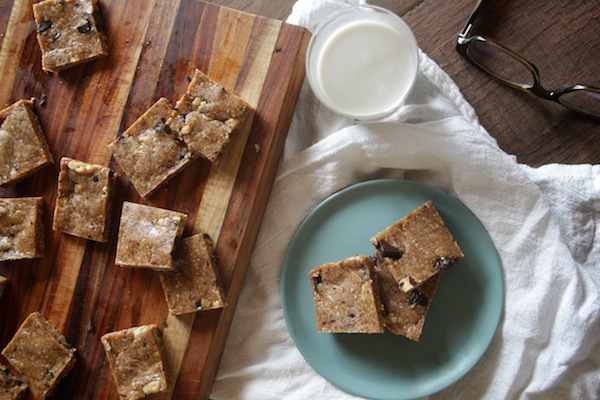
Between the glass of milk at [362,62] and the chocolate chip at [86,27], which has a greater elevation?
the chocolate chip at [86,27]

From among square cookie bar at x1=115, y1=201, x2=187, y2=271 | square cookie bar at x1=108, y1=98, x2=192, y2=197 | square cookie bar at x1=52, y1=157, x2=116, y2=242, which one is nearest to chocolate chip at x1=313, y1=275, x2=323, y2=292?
square cookie bar at x1=115, y1=201, x2=187, y2=271

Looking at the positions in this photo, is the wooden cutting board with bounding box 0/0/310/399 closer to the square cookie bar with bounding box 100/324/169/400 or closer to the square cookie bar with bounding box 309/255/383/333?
the square cookie bar with bounding box 100/324/169/400

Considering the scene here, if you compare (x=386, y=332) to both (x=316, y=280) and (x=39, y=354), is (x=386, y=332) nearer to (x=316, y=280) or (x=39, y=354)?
(x=316, y=280)

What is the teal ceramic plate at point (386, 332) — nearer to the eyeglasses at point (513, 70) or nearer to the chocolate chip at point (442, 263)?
the chocolate chip at point (442, 263)

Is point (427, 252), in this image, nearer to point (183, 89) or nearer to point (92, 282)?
point (183, 89)

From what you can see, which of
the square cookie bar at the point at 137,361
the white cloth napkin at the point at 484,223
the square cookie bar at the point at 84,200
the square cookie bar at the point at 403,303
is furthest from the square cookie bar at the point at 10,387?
the square cookie bar at the point at 403,303

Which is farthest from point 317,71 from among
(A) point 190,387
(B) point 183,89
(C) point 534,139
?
(A) point 190,387
